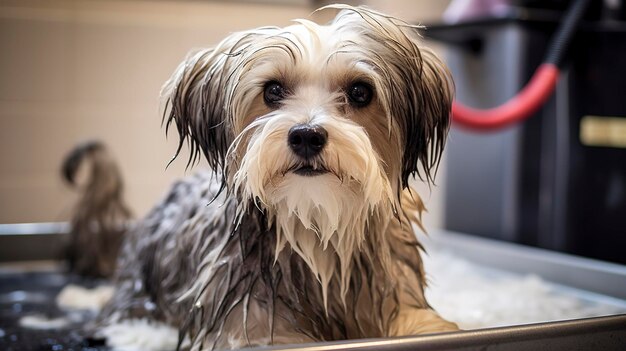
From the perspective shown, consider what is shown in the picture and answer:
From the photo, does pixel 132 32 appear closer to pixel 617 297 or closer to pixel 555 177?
pixel 555 177

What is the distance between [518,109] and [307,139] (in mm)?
1319

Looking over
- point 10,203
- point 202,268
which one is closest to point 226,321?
point 202,268

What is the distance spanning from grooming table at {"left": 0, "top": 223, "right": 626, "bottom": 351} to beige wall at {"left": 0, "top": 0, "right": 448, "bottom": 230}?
0.78 metres

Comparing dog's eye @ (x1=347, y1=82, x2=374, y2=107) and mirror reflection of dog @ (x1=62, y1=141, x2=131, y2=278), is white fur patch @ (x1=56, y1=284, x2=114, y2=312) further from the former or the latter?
dog's eye @ (x1=347, y1=82, x2=374, y2=107)

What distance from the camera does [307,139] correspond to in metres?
0.89

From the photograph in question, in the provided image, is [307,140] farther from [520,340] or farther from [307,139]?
[520,340]

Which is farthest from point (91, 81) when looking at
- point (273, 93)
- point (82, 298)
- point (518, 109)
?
point (273, 93)

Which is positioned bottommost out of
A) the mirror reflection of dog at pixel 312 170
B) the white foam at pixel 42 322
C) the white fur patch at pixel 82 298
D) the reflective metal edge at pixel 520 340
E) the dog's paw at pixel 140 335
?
the white fur patch at pixel 82 298

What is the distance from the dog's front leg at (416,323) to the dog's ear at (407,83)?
0.22 m

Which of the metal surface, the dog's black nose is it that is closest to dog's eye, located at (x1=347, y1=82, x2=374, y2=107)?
the dog's black nose

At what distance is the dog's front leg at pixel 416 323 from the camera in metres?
1.08

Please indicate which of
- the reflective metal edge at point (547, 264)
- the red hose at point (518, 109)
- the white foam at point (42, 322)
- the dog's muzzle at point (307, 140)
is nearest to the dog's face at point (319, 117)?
the dog's muzzle at point (307, 140)

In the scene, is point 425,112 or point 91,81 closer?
point 425,112

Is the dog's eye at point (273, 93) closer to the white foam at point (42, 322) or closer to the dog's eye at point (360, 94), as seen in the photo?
the dog's eye at point (360, 94)
